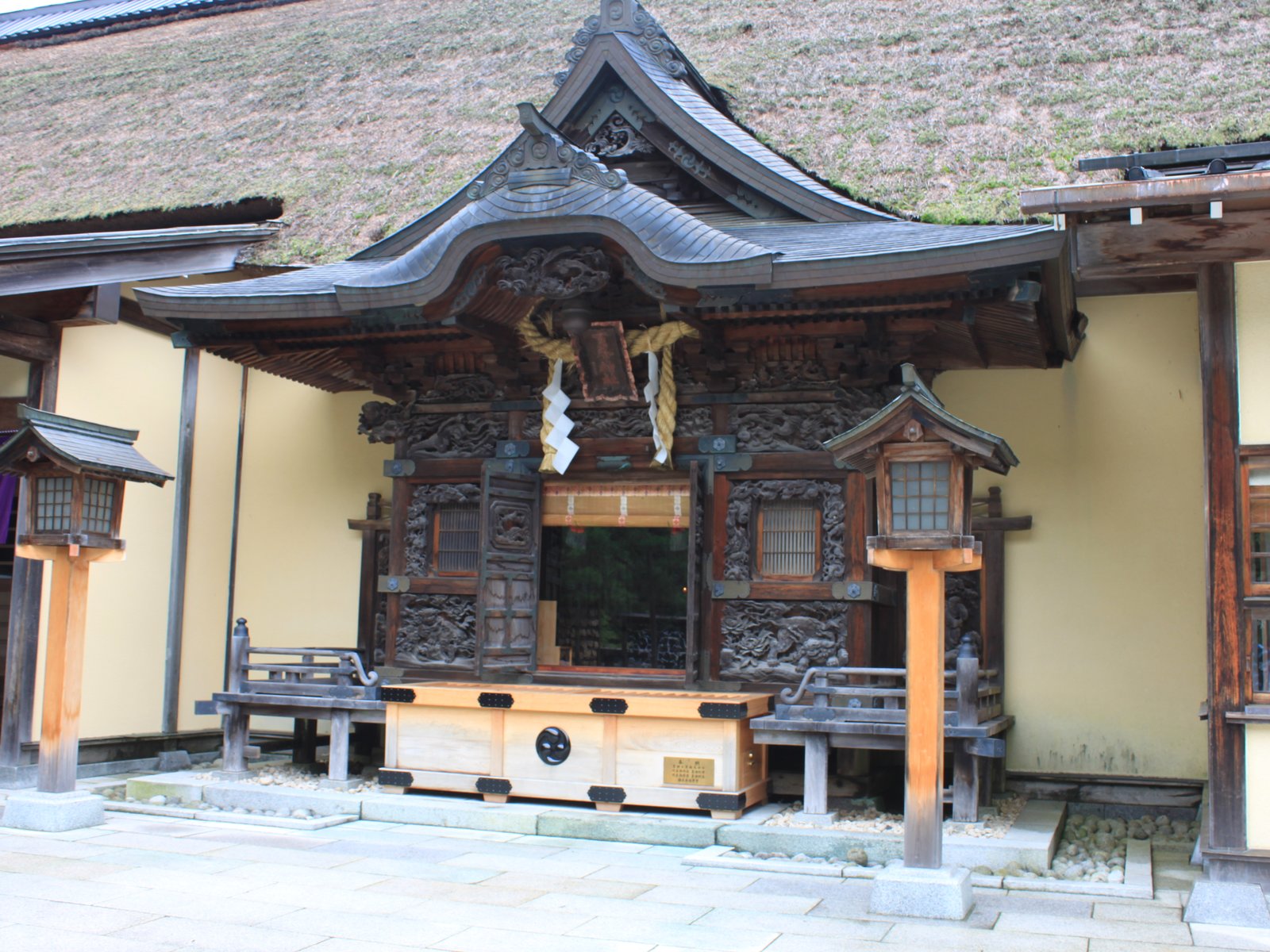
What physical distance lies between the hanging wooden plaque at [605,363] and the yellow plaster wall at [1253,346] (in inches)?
148

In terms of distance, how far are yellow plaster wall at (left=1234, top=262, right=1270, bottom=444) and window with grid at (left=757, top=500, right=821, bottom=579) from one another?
9.54ft

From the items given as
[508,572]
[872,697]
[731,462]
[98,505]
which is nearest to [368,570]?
[508,572]

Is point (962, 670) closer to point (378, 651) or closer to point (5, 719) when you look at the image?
point (378, 651)

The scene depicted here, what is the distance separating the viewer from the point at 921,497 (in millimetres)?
5609

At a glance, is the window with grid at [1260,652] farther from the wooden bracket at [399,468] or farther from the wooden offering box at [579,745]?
the wooden bracket at [399,468]

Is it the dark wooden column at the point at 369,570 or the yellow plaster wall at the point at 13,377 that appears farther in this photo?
the dark wooden column at the point at 369,570

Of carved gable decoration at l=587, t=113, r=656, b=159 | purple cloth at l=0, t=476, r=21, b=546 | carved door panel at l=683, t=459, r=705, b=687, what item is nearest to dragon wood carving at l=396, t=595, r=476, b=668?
carved door panel at l=683, t=459, r=705, b=687

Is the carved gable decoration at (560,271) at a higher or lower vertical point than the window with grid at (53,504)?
higher

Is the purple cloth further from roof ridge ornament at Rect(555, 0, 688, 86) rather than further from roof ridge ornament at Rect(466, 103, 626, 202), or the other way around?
roof ridge ornament at Rect(555, 0, 688, 86)

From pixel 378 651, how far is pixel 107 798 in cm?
215

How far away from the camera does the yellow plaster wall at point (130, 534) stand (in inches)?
359

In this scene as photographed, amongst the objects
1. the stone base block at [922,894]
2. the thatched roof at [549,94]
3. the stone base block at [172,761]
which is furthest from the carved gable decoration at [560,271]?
the stone base block at [172,761]

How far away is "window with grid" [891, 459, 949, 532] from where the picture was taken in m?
5.56

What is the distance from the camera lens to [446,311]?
305 inches
